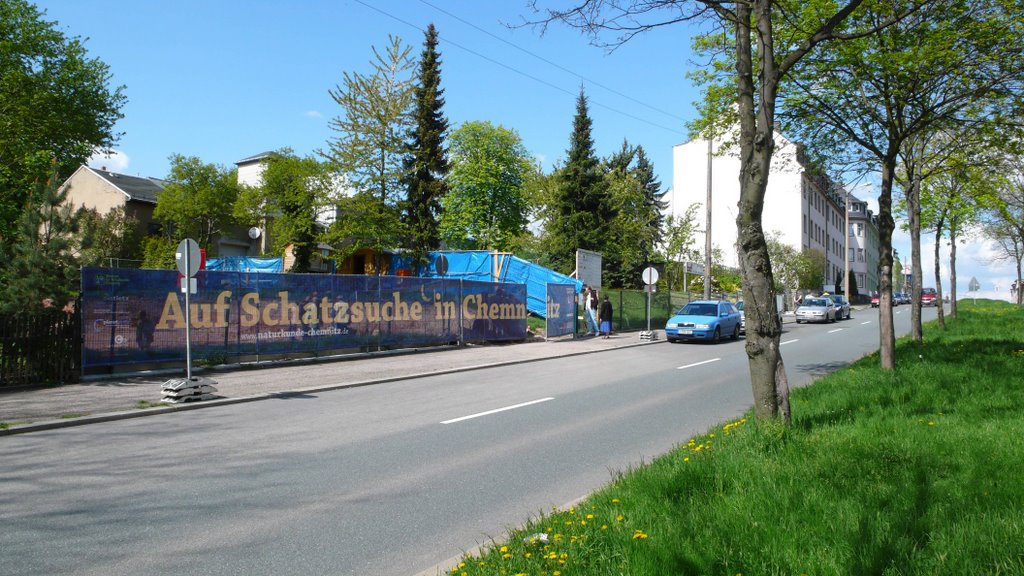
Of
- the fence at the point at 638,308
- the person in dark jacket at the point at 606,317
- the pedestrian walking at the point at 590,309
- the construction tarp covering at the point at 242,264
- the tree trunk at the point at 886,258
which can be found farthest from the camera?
the construction tarp covering at the point at 242,264

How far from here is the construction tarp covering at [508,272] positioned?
95.5 ft

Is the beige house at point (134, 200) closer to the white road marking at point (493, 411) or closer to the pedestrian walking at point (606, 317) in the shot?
the pedestrian walking at point (606, 317)

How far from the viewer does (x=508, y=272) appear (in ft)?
101

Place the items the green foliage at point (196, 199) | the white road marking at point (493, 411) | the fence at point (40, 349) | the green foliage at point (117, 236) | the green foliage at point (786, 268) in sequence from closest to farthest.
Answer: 1. the white road marking at point (493, 411)
2. the fence at point (40, 349)
3. the green foliage at point (117, 236)
4. the green foliage at point (196, 199)
5. the green foliage at point (786, 268)

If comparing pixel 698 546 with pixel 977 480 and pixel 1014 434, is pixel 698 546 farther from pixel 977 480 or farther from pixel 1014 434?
pixel 1014 434

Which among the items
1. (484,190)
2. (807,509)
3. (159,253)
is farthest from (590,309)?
(484,190)

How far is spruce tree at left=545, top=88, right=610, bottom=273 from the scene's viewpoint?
41.2m

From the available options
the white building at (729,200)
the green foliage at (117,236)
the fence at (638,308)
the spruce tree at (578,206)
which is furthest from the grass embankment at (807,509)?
the white building at (729,200)

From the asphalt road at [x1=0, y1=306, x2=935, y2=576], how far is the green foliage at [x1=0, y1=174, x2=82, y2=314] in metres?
4.75

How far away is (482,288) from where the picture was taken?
22.6 metres

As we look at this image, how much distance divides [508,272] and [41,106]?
21187 millimetres

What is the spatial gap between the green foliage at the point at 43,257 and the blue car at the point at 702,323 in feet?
64.6

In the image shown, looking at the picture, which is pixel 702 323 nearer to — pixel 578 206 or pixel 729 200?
pixel 578 206

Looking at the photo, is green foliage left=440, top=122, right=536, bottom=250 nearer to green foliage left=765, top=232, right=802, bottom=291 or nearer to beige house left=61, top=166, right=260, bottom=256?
beige house left=61, top=166, right=260, bottom=256
